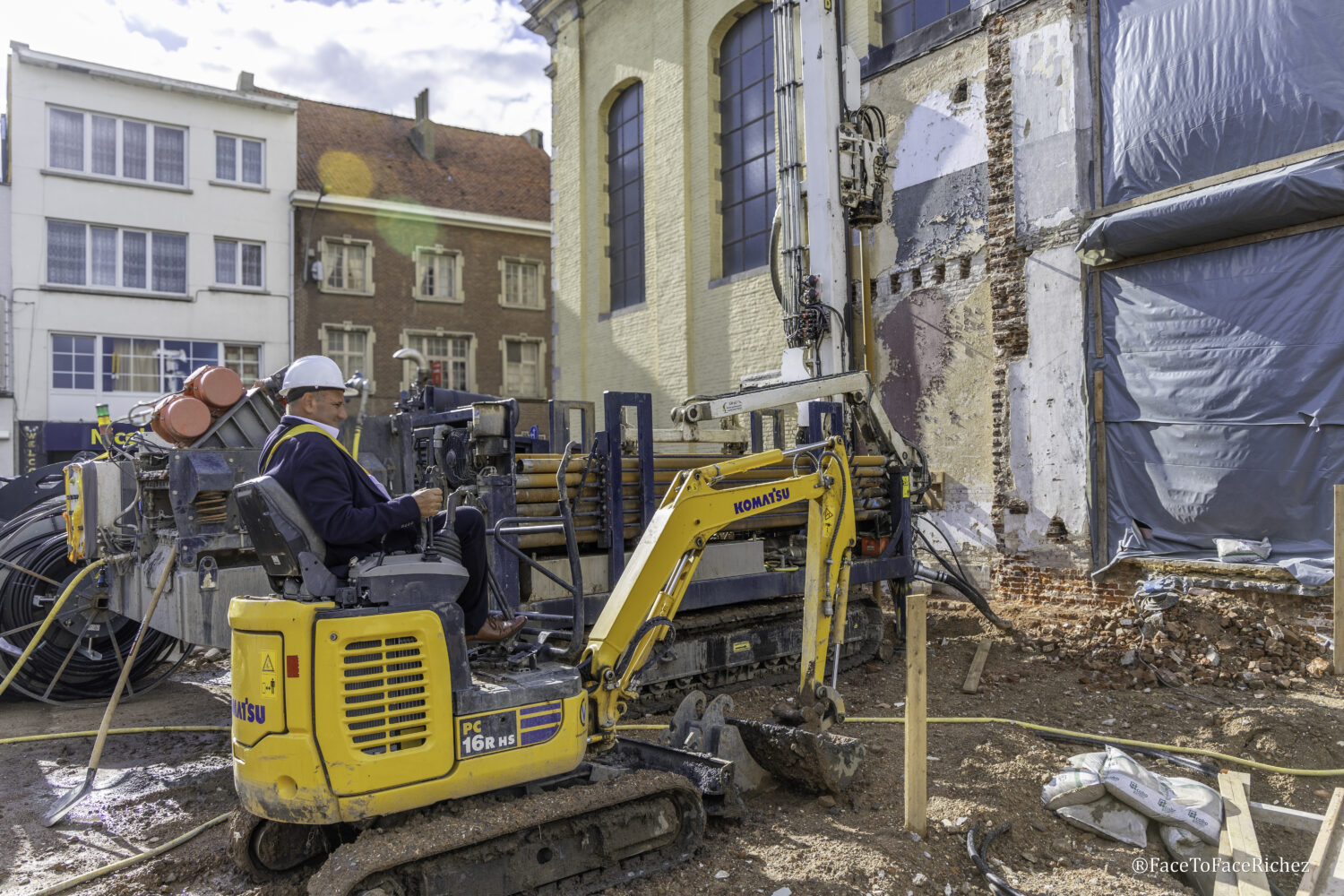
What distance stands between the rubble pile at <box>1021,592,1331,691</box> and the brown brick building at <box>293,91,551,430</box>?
67.3 feet

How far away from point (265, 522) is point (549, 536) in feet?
11.0

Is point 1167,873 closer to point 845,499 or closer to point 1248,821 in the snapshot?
point 1248,821

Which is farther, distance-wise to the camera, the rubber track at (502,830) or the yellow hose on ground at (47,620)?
the yellow hose on ground at (47,620)

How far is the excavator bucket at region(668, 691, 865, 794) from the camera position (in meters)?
5.20

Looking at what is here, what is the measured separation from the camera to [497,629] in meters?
4.72

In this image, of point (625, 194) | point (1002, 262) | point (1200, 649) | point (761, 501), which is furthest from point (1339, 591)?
point (625, 194)

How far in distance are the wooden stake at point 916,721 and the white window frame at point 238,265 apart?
81.2ft

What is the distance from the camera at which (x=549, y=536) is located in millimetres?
7148

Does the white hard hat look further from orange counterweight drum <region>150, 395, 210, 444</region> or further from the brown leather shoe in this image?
orange counterweight drum <region>150, 395, 210, 444</region>

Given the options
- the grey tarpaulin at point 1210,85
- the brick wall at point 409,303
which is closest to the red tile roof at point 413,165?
the brick wall at point 409,303

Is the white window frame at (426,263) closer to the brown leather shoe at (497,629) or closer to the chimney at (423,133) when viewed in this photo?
the chimney at (423,133)

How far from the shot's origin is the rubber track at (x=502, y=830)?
3723mm

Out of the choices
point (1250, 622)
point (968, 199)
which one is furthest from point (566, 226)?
point (1250, 622)

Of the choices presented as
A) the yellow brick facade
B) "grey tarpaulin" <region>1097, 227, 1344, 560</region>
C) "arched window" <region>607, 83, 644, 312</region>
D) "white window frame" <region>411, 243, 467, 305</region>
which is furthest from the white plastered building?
"grey tarpaulin" <region>1097, 227, 1344, 560</region>
